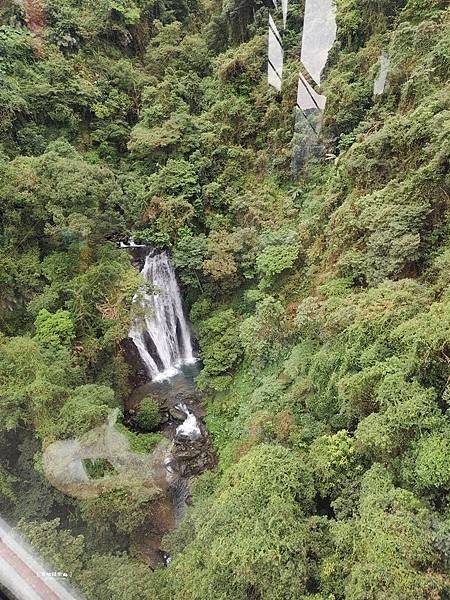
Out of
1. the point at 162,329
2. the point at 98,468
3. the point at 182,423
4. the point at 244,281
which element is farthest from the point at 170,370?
the point at 98,468

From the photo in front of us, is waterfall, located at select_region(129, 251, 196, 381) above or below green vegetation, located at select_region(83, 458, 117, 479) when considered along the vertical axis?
above

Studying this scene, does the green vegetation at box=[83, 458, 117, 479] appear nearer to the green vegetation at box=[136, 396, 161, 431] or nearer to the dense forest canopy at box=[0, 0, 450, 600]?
the dense forest canopy at box=[0, 0, 450, 600]

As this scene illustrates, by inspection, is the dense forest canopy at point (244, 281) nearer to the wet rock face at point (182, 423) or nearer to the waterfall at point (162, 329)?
the wet rock face at point (182, 423)

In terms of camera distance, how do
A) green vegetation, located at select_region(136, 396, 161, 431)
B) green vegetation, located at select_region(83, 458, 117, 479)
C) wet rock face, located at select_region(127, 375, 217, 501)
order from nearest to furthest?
green vegetation, located at select_region(83, 458, 117, 479) → wet rock face, located at select_region(127, 375, 217, 501) → green vegetation, located at select_region(136, 396, 161, 431)

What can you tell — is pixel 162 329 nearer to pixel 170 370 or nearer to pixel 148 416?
pixel 170 370

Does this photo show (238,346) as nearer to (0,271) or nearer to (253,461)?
(253,461)

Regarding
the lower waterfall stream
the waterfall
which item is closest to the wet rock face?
the lower waterfall stream

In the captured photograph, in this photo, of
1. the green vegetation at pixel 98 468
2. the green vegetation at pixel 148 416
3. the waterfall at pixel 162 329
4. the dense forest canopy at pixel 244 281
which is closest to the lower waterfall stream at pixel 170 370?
the waterfall at pixel 162 329

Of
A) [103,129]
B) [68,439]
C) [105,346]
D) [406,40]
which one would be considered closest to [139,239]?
[105,346]
